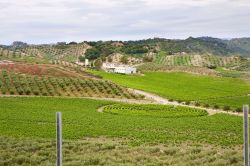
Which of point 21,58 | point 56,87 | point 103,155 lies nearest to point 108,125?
point 103,155

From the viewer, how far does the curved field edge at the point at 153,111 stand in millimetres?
56000

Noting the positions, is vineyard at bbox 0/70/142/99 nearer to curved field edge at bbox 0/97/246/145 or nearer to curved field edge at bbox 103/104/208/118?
curved field edge at bbox 0/97/246/145

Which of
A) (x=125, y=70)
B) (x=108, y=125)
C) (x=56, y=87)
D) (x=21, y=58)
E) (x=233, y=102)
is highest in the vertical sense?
(x=21, y=58)

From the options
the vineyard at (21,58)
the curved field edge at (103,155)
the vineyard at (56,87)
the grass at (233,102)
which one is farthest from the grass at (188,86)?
the curved field edge at (103,155)

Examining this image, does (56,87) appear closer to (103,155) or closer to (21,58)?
(103,155)

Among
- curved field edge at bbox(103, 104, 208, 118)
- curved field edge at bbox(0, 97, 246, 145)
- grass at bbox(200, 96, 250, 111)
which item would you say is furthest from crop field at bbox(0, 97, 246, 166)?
grass at bbox(200, 96, 250, 111)

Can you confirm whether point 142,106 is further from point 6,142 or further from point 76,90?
point 6,142

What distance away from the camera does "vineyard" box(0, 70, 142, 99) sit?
72812mm

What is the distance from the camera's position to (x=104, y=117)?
51.4 m

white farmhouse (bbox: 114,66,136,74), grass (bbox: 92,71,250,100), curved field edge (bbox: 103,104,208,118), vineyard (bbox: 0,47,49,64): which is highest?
vineyard (bbox: 0,47,49,64)

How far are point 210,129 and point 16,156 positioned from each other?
2665 centimetres

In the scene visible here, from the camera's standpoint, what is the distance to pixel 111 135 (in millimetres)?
38281

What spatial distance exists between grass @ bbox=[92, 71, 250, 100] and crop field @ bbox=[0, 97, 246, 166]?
72.5 feet

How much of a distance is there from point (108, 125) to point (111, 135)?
6.24m
